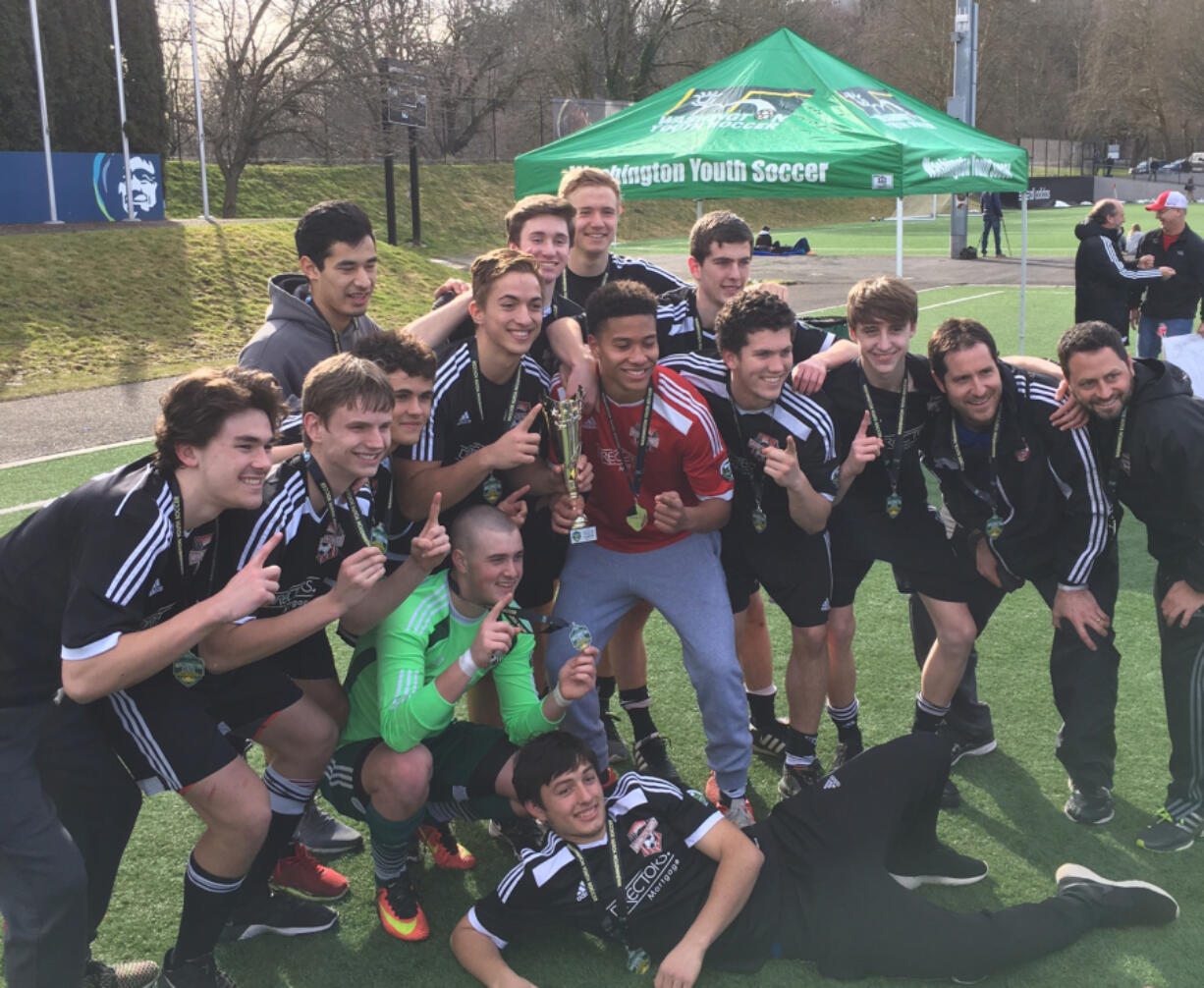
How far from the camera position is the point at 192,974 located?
10.5ft

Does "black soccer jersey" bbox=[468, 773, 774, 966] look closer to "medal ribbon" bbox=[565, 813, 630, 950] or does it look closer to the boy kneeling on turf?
"medal ribbon" bbox=[565, 813, 630, 950]

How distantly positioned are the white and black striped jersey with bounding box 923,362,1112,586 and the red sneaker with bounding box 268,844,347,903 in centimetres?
274

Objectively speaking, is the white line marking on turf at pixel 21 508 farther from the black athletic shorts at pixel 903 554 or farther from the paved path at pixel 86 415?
the black athletic shorts at pixel 903 554

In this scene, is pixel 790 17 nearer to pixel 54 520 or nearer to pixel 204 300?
pixel 204 300

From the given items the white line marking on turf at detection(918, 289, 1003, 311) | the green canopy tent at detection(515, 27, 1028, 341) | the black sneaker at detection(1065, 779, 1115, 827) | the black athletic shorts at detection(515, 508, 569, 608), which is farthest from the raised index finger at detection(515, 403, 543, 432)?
the white line marking on turf at detection(918, 289, 1003, 311)

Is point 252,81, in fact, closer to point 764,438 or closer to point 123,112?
point 123,112

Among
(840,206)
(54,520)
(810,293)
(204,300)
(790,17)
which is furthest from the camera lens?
(790,17)

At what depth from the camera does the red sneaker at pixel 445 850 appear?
396 centimetres

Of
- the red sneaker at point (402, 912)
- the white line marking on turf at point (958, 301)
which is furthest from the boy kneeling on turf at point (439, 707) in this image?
the white line marking on turf at point (958, 301)

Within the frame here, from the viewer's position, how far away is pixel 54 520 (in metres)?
2.89

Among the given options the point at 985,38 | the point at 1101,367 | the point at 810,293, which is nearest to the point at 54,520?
the point at 1101,367

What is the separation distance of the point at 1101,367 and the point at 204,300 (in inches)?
618

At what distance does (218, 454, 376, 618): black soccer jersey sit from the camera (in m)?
3.22

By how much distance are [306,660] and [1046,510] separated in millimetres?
2819
